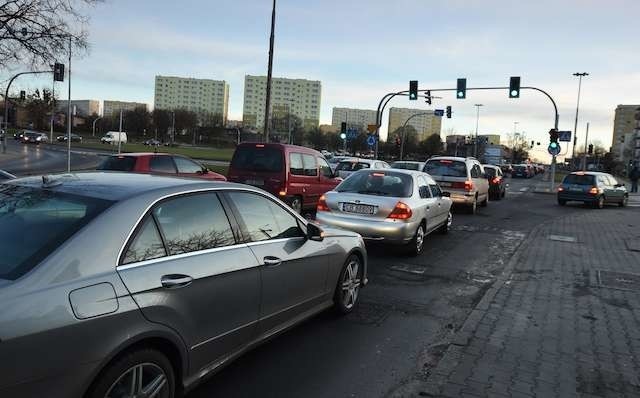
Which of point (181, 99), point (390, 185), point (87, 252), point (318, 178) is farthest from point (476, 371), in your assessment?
point (181, 99)

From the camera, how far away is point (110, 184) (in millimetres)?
3572

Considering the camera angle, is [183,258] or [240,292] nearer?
[183,258]

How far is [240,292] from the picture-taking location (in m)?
3.80

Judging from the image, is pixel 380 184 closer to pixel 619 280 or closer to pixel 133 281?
pixel 619 280

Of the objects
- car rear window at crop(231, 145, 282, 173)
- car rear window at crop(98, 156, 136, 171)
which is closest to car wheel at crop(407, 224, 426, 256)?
car rear window at crop(231, 145, 282, 173)

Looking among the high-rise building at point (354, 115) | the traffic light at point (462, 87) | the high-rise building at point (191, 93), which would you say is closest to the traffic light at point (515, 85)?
the traffic light at point (462, 87)

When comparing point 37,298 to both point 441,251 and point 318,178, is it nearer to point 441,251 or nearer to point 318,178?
point 441,251

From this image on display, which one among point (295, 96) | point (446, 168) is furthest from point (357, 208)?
point (295, 96)

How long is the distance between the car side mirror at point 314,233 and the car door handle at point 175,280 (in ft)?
5.50

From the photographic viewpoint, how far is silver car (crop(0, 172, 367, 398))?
2527mm

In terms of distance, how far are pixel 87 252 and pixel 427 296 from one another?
4.89 meters

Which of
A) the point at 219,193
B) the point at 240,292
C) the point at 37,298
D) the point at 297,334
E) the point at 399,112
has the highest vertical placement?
the point at 399,112

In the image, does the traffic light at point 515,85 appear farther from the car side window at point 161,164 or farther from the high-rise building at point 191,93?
the high-rise building at point 191,93

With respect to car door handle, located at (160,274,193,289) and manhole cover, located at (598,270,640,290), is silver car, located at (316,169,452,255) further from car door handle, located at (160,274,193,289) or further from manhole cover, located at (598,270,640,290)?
car door handle, located at (160,274,193,289)
